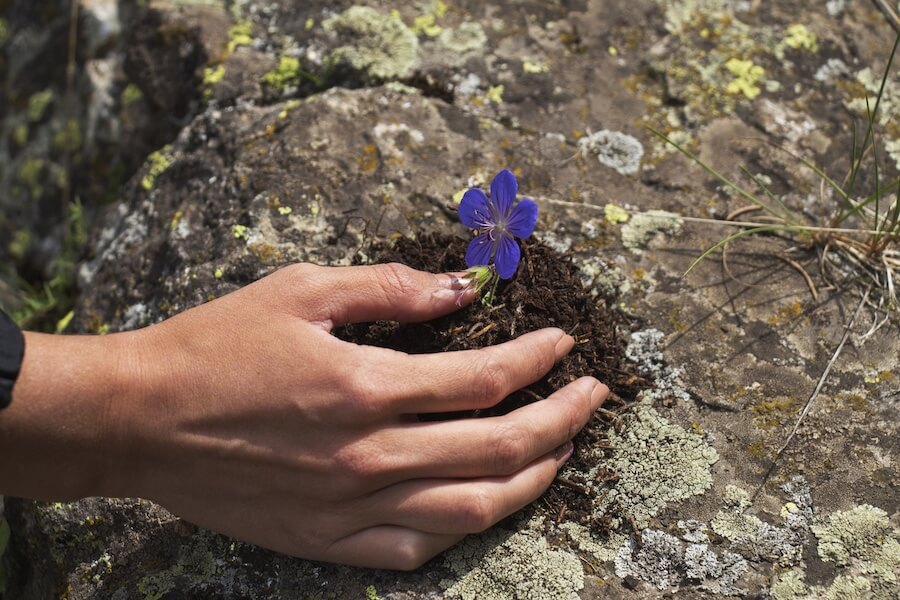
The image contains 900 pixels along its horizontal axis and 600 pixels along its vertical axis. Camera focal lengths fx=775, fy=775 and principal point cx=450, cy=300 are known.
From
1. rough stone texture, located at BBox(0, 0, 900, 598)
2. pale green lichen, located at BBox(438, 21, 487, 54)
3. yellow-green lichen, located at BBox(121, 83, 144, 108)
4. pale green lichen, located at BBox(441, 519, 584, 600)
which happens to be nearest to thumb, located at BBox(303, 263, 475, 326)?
rough stone texture, located at BBox(0, 0, 900, 598)

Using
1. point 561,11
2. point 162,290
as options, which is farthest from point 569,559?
point 561,11

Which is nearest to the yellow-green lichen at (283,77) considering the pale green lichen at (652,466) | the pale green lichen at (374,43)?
the pale green lichen at (374,43)

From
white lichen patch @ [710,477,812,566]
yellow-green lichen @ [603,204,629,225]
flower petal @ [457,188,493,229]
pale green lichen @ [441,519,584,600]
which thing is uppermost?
flower petal @ [457,188,493,229]

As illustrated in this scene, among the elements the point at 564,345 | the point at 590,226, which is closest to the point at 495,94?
the point at 590,226

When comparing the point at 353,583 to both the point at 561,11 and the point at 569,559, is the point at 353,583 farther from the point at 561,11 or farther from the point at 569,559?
the point at 561,11

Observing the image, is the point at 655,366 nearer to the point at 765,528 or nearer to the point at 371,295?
the point at 765,528

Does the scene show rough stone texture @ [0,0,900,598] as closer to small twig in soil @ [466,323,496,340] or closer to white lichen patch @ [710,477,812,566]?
white lichen patch @ [710,477,812,566]
